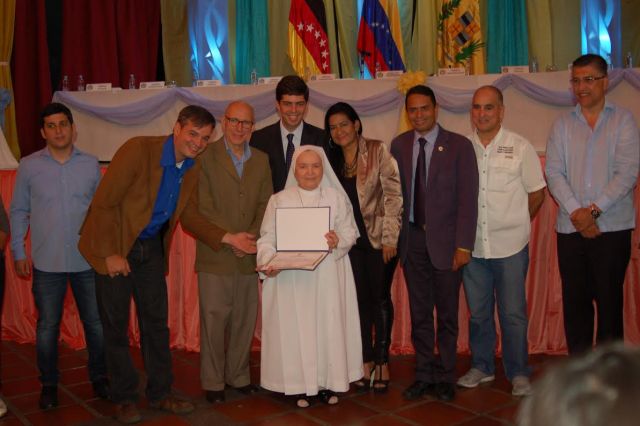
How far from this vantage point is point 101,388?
12.8 feet

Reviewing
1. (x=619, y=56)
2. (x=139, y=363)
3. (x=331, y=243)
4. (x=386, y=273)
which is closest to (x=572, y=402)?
(x=331, y=243)

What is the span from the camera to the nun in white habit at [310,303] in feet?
11.9

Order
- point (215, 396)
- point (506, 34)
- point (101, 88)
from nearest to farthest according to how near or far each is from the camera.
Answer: point (215, 396), point (101, 88), point (506, 34)

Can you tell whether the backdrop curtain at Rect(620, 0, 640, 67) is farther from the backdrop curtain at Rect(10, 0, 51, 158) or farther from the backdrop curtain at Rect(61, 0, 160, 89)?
the backdrop curtain at Rect(10, 0, 51, 158)

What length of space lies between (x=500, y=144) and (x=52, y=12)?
7.66 m

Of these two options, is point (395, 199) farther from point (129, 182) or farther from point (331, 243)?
point (129, 182)

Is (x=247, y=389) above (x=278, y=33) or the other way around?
the other way around

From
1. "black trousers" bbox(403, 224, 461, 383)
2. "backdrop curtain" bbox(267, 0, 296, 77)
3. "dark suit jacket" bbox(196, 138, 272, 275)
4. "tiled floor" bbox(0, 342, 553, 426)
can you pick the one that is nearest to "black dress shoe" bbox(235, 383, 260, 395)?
"tiled floor" bbox(0, 342, 553, 426)

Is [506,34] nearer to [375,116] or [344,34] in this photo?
[344,34]

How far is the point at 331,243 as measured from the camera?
3535 mm

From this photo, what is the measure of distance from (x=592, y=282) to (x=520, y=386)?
2.56ft

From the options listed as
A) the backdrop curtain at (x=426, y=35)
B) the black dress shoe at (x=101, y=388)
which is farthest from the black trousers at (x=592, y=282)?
the backdrop curtain at (x=426, y=35)

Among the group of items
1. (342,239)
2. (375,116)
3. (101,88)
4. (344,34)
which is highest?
(344,34)

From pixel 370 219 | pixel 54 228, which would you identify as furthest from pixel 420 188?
pixel 54 228
